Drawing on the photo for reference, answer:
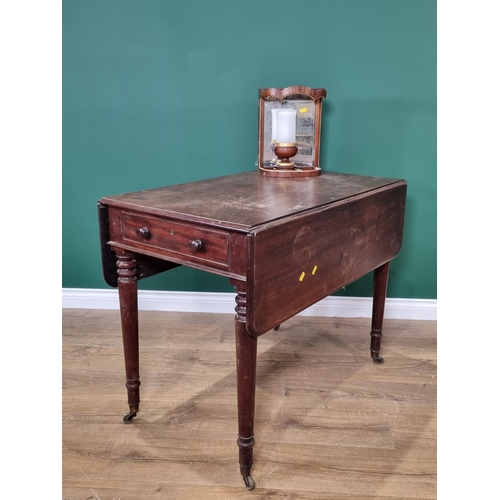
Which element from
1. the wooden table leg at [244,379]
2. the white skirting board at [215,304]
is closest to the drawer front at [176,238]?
the wooden table leg at [244,379]

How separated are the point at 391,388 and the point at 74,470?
113cm

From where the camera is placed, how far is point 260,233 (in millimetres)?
1269

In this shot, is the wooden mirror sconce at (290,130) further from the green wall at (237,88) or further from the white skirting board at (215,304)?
the white skirting board at (215,304)

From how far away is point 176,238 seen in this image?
1434 millimetres

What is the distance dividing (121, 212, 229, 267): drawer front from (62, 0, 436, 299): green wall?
0.97 metres

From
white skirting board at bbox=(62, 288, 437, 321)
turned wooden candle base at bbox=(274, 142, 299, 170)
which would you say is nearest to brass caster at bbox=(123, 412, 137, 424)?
white skirting board at bbox=(62, 288, 437, 321)

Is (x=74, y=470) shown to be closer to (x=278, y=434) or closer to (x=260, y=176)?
(x=278, y=434)

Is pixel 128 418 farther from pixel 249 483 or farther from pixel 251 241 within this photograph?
pixel 251 241

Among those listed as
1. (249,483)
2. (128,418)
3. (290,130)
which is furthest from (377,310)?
(128,418)

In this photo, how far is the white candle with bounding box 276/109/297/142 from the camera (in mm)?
1985

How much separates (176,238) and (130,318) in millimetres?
397

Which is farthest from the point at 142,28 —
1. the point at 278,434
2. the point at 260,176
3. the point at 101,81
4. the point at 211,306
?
the point at 278,434

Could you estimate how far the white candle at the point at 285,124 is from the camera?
1.99 metres

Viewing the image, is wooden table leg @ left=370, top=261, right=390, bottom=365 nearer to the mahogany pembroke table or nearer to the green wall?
the mahogany pembroke table
